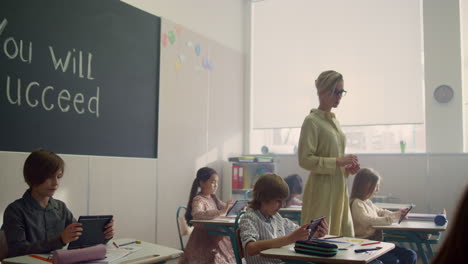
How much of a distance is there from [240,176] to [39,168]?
13.5 feet

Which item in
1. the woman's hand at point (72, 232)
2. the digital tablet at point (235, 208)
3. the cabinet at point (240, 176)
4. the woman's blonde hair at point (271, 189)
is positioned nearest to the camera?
the woman's hand at point (72, 232)

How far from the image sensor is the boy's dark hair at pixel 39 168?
2418 millimetres

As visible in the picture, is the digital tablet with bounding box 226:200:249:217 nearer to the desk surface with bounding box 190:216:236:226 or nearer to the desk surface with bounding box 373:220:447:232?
the desk surface with bounding box 190:216:236:226

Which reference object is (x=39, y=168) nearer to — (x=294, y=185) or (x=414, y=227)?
(x=414, y=227)

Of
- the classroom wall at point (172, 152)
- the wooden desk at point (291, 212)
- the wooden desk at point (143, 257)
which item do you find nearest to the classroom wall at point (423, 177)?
the wooden desk at point (291, 212)

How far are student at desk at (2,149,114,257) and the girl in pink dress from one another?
150cm

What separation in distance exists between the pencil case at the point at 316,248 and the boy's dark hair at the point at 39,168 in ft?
4.33

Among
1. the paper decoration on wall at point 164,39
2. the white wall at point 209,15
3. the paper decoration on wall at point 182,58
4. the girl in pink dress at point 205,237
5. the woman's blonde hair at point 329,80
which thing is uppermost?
the white wall at point 209,15

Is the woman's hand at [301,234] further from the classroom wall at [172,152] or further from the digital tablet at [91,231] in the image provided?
the classroom wall at [172,152]

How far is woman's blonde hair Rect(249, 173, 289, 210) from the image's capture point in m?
2.47

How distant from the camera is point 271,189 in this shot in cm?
249

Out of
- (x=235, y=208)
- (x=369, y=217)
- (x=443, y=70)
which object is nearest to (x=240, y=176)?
(x=235, y=208)

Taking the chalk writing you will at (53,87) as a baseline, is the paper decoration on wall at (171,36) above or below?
above

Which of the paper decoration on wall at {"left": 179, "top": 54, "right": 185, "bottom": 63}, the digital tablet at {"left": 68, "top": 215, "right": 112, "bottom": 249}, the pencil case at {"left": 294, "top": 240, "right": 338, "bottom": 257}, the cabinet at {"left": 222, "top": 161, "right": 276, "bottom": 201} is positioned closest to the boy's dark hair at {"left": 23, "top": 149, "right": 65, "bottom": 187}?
the digital tablet at {"left": 68, "top": 215, "right": 112, "bottom": 249}
